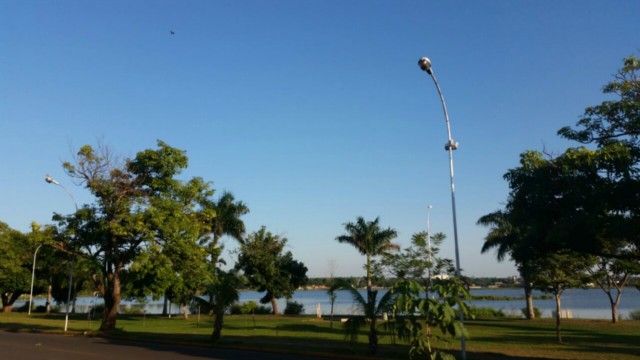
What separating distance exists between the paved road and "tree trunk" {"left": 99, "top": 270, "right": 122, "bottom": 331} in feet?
18.8

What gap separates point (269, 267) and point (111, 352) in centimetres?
2851

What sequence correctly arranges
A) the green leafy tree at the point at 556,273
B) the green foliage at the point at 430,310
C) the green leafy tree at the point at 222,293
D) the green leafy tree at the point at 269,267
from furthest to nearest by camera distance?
the green leafy tree at the point at 269,267
the green leafy tree at the point at 222,293
the green leafy tree at the point at 556,273
the green foliage at the point at 430,310

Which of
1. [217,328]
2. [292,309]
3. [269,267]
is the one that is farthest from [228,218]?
[217,328]

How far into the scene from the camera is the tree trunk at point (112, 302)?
28812 mm

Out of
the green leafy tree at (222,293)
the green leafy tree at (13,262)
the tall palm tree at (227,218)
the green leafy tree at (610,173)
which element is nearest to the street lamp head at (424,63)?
the green leafy tree at (610,173)

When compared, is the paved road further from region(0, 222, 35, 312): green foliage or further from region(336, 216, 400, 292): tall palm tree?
region(0, 222, 35, 312): green foliage

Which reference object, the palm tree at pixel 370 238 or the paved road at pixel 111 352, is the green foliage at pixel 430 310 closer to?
the paved road at pixel 111 352

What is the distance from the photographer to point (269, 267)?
4725 cm

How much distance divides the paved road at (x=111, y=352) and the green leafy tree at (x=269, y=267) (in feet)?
79.4

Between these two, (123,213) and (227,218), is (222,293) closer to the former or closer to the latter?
(123,213)

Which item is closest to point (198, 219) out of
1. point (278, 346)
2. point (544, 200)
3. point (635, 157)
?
point (278, 346)

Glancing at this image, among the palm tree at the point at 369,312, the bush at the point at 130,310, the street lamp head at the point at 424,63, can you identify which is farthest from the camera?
the bush at the point at 130,310

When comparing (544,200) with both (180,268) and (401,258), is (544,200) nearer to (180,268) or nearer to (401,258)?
(401,258)

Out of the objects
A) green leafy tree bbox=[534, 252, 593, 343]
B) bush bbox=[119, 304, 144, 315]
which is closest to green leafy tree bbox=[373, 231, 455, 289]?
green leafy tree bbox=[534, 252, 593, 343]
